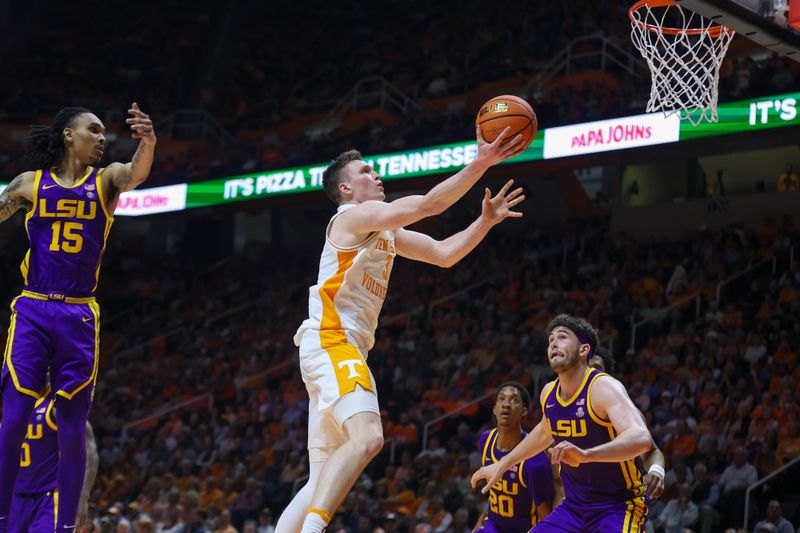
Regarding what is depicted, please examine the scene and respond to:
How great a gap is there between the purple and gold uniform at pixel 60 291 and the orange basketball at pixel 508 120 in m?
1.85

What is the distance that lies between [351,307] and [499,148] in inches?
39.6

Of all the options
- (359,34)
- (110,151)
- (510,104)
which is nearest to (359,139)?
(110,151)

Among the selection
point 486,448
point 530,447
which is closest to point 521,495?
point 486,448

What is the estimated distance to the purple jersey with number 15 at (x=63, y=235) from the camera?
4.79m

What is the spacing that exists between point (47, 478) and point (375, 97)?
16960mm

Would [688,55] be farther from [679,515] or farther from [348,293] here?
[348,293]

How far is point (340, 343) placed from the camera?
5.00 meters

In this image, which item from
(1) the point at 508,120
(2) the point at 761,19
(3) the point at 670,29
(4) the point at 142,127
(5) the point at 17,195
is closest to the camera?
(4) the point at 142,127

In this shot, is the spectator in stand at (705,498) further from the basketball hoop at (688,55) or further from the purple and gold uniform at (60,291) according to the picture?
the purple and gold uniform at (60,291)

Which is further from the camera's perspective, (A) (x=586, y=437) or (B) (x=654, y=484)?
(A) (x=586, y=437)

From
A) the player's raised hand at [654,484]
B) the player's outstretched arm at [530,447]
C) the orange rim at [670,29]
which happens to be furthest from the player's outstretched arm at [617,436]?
the orange rim at [670,29]

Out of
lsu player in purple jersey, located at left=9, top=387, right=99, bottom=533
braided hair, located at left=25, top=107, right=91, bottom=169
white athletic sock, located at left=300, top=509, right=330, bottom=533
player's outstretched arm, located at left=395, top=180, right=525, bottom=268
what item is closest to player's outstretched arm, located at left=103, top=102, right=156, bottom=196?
braided hair, located at left=25, top=107, right=91, bottom=169

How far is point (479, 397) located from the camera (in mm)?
14344

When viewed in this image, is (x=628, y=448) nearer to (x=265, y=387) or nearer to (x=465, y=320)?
(x=465, y=320)
